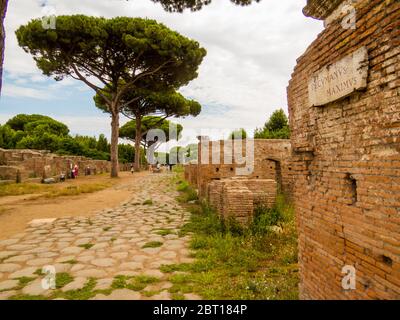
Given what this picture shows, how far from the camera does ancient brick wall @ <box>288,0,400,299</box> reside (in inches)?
77.3

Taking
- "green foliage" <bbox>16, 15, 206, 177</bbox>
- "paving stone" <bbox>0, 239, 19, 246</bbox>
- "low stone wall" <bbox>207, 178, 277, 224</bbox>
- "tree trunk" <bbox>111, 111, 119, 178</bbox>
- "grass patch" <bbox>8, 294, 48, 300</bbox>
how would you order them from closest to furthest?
"grass patch" <bbox>8, 294, 48, 300</bbox>, "paving stone" <bbox>0, 239, 19, 246</bbox>, "low stone wall" <bbox>207, 178, 277, 224</bbox>, "green foliage" <bbox>16, 15, 206, 177</bbox>, "tree trunk" <bbox>111, 111, 119, 178</bbox>

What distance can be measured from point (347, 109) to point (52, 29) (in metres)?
17.8

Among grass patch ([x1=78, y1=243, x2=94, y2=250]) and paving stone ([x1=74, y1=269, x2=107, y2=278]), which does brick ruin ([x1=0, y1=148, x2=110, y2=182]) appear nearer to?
grass patch ([x1=78, y1=243, x2=94, y2=250])

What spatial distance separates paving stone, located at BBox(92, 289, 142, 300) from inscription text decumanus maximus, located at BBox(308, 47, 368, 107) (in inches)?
104

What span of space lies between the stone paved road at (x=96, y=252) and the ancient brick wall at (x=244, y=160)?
219cm

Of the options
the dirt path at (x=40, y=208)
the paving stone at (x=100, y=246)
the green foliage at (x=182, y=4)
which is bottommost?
the paving stone at (x=100, y=246)

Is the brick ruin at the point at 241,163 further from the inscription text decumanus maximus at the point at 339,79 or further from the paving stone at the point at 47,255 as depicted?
the inscription text decumanus maximus at the point at 339,79

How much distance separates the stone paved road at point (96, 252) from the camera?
3.36 m

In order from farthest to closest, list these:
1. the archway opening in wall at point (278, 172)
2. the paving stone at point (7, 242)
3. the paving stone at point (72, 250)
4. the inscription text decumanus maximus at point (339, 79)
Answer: the archway opening in wall at point (278, 172) → the paving stone at point (7, 242) → the paving stone at point (72, 250) → the inscription text decumanus maximus at point (339, 79)

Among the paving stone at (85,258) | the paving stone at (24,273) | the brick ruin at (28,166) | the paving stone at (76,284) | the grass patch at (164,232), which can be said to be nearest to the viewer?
the paving stone at (76,284)

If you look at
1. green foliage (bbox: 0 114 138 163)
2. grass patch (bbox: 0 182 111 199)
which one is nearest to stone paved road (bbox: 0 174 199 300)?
grass patch (bbox: 0 182 111 199)

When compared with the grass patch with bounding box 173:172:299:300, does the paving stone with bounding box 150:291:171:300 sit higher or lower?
lower

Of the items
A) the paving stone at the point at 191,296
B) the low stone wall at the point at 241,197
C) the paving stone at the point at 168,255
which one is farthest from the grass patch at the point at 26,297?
the low stone wall at the point at 241,197

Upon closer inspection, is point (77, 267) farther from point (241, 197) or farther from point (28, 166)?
point (28, 166)
